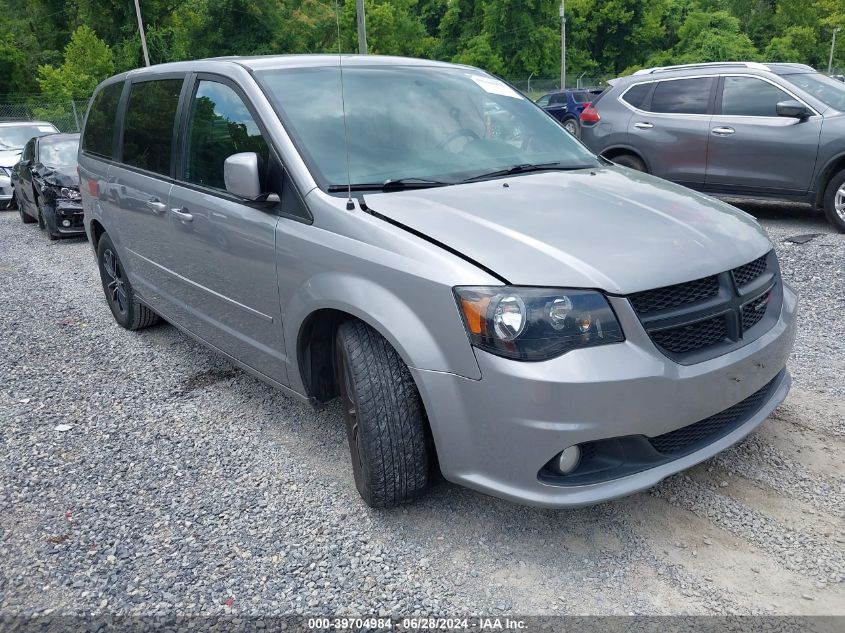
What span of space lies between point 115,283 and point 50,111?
1194 inches

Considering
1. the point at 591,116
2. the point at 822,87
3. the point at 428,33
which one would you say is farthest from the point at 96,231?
the point at 428,33

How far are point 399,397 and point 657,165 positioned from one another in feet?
22.7

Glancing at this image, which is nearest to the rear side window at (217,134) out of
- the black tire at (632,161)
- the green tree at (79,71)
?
the black tire at (632,161)

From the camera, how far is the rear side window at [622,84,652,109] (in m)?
8.98

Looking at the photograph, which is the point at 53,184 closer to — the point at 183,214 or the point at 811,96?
the point at 183,214

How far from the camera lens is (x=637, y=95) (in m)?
9.07

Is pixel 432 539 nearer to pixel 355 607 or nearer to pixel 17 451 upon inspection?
pixel 355 607

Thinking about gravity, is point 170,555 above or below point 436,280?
below

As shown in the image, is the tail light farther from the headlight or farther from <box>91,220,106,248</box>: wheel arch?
the headlight

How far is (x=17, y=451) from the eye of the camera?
3.82m

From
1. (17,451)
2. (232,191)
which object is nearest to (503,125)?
(232,191)

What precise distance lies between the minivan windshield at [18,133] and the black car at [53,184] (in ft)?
12.0

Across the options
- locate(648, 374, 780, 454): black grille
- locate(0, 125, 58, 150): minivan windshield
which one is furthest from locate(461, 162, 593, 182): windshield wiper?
locate(0, 125, 58, 150): minivan windshield

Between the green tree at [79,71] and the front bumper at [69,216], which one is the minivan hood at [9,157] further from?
the green tree at [79,71]
